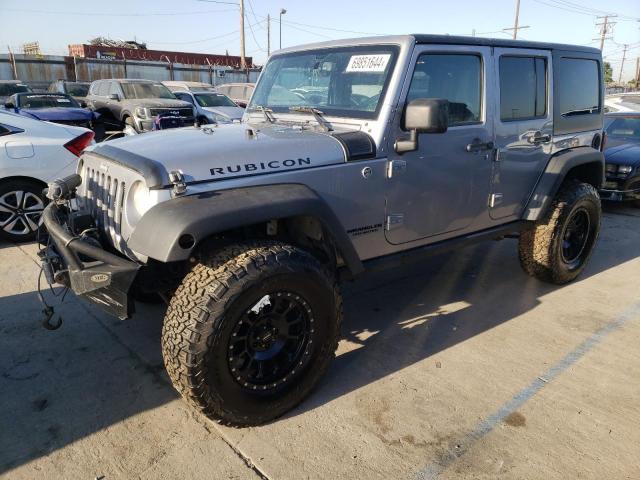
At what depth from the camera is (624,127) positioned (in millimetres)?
8766

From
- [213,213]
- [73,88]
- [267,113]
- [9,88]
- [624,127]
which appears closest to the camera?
[213,213]

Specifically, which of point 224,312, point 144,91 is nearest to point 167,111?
point 144,91

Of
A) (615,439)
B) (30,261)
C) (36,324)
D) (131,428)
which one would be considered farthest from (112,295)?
(30,261)

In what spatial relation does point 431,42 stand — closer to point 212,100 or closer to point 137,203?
point 137,203

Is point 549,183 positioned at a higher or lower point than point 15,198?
higher

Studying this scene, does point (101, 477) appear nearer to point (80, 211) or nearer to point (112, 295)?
point (112, 295)

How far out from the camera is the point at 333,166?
2803 millimetres

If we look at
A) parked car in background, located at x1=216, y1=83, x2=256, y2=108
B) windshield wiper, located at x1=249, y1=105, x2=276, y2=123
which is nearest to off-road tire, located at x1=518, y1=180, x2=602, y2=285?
windshield wiper, located at x1=249, y1=105, x2=276, y2=123

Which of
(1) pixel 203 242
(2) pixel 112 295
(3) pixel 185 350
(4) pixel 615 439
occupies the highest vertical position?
(1) pixel 203 242

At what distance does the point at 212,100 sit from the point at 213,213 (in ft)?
43.5

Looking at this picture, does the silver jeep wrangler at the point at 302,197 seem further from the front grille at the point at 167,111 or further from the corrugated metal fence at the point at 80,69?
the corrugated metal fence at the point at 80,69

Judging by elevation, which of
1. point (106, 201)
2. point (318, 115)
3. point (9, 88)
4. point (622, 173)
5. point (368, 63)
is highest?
point (9, 88)

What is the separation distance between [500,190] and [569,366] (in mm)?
1348

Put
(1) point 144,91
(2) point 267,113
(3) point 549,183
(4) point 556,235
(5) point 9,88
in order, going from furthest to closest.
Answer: (5) point 9,88 < (1) point 144,91 < (4) point 556,235 < (3) point 549,183 < (2) point 267,113
